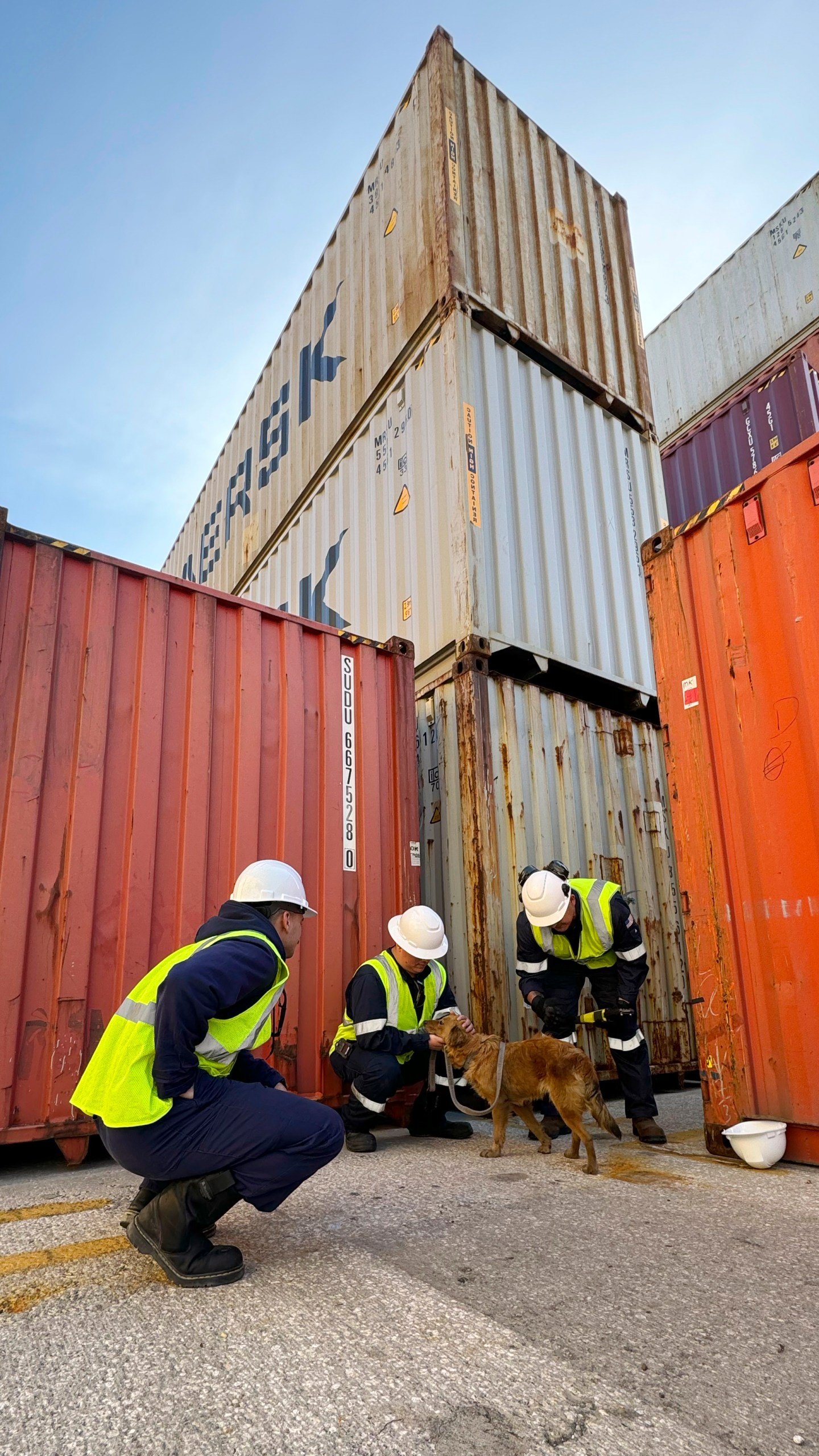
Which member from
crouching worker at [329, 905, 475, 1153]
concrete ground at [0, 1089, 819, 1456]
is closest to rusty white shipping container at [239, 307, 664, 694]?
crouching worker at [329, 905, 475, 1153]

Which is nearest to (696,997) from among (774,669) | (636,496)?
(774,669)

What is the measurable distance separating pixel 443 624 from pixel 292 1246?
14.6 ft

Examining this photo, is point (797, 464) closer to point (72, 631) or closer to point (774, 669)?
point (774, 669)

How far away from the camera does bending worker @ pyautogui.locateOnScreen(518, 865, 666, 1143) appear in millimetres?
4715

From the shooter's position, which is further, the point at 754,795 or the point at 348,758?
the point at 348,758

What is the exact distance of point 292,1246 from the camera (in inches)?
110

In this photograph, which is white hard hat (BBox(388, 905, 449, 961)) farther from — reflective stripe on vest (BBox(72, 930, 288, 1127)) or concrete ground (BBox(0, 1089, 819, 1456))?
reflective stripe on vest (BBox(72, 930, 288, 1127))

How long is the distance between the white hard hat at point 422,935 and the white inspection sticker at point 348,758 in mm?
730

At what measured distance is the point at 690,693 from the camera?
448 centimetres

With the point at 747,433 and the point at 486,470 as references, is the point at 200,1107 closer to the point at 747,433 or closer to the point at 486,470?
the point at 486,470

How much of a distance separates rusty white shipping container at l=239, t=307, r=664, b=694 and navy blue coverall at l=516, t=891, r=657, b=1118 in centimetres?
225

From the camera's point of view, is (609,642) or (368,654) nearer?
(368,654)

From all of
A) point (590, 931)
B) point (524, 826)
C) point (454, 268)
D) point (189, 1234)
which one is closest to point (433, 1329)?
point (189, 1234)

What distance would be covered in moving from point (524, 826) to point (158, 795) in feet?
8.61
